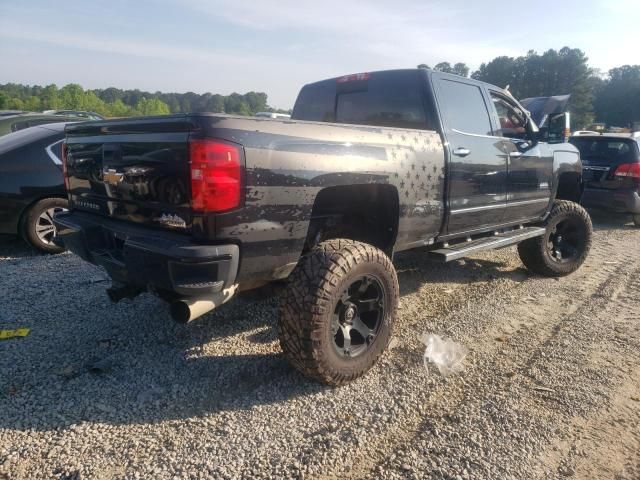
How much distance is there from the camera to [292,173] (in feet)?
8.05

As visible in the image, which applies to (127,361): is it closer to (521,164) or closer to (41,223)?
(41,223)

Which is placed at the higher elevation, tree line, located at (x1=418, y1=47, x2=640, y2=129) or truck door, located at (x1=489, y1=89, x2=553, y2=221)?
tree line, located at (x1=418, y1=47, x2=640, y2=129)

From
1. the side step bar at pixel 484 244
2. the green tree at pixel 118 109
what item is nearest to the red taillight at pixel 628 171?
the side step bar at pixel 484 244

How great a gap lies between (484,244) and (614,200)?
17.9 feet

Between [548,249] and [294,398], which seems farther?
[548,249]

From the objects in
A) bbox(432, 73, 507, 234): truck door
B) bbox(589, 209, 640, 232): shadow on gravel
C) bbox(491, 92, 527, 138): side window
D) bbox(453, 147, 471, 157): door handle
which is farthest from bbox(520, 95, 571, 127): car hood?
bbox(589, 209, 640, 232): shadow on gravel

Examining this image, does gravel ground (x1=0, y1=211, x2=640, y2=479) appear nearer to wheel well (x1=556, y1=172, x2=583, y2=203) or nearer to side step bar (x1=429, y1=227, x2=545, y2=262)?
side step bar (x1=429, y1=227, x2=545, y2=262)

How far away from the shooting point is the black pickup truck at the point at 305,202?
7.38 ft

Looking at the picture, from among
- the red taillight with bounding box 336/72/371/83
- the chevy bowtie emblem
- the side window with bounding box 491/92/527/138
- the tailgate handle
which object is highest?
the red taillight with bounding box 336/72/371/83

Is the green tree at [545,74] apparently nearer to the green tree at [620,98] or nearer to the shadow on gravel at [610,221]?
the green tree at [620,98]

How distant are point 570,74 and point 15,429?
283 feet

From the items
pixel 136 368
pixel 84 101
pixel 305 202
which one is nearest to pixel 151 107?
pixel 84 101

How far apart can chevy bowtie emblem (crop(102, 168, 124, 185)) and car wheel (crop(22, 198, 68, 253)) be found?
285 cm

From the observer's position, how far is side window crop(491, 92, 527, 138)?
4.32 metres
